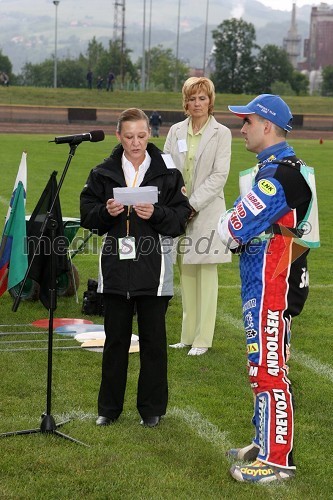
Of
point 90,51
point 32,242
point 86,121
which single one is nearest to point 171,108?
point 86,121

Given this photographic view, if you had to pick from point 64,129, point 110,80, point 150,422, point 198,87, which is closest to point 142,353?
point 150,422

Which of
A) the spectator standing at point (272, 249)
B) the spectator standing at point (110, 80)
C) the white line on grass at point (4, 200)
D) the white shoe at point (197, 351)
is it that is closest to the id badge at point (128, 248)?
the spectator standing at point (272, 249)

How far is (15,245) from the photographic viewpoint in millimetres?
7719

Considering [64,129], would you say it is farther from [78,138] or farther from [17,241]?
[78,138]

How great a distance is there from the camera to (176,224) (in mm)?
5570

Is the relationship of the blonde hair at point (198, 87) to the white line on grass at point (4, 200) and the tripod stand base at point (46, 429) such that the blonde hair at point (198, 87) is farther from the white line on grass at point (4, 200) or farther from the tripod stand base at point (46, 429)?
the white line on grass at point (4, 200)

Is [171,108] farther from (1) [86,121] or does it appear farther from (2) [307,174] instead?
(2) [307,174]

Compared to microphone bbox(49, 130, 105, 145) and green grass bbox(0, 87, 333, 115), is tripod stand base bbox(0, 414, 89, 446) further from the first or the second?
green grass bbox(0, 87, 333, 115)

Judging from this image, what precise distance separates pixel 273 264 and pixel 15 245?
3.52 m

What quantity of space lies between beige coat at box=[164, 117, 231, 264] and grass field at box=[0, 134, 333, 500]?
837 millimetres

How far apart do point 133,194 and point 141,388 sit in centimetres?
132

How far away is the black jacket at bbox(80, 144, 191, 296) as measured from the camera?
5527 millimetres

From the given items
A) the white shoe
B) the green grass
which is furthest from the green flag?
the green grass

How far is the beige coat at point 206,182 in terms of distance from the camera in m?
7.31
